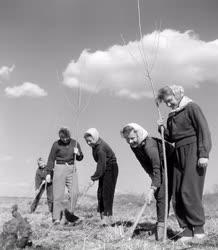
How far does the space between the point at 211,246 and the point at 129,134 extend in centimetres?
177

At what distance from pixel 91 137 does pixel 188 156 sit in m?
2.66

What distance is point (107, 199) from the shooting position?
845 centimetres

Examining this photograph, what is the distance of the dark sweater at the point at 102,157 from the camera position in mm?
8367

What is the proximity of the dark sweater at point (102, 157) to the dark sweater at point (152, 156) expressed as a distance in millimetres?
1783

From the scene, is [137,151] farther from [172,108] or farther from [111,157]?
[111,157]

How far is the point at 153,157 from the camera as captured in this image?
626 centimetres

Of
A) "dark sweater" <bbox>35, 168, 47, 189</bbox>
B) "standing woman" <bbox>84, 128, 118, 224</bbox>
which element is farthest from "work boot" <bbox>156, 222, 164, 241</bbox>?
"dark sweater" <bbox>35, 168, 47, 189</bbox>

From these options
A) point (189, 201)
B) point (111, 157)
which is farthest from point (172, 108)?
point (111, 157)

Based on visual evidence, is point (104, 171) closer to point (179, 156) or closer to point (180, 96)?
point (179, 156)

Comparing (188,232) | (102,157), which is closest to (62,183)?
(102,157)

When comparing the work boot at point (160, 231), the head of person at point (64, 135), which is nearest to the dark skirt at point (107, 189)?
the head of person at point (64, 135)

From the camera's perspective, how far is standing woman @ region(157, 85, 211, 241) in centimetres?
608

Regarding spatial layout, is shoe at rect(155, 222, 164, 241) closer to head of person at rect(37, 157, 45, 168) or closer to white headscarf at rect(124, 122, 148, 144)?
white headscarf at rect(124, 122, 148, 144)

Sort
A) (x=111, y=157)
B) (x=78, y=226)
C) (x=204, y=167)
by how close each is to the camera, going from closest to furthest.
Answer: (x=204, y=167) → (x=78, y=226) → (x=111, y=157)
